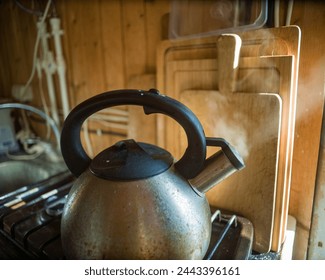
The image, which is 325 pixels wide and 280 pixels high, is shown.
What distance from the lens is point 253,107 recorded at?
53 cm

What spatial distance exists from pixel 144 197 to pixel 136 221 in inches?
1.3

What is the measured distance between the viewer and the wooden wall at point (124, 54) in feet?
1.73

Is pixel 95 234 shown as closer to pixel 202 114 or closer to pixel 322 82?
pixel 202 114

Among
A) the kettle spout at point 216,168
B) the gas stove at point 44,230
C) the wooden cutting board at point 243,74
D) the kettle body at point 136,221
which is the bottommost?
the gas stove at point 44,230

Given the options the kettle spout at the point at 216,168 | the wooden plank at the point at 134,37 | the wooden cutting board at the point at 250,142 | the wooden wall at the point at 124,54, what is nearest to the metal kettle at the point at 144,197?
the kettle spout at the point at 216,168

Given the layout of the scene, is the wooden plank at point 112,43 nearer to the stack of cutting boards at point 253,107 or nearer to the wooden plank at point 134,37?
the wooden plank at point 134,37

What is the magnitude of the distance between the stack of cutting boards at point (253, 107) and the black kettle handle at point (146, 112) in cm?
20

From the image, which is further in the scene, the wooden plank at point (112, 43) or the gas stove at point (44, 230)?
the wooden plank at point (112, 43)

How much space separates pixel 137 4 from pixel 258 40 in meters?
0.38

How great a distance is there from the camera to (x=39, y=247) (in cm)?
47

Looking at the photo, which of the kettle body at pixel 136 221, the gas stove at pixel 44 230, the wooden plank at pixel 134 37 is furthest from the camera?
the wooden plank at pixel 134 37

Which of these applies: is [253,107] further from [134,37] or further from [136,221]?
[134,37]

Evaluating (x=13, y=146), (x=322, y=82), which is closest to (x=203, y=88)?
(x=322, y=82)

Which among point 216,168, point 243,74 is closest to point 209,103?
point 243,74
